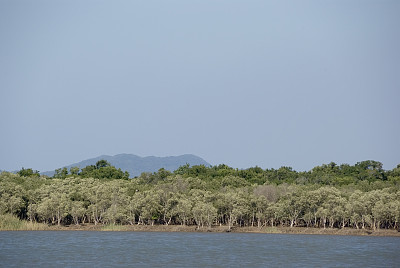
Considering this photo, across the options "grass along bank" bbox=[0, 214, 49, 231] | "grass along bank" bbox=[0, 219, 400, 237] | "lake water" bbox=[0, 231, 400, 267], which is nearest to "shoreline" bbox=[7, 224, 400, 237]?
"grass along bank" bbox=[0, 219, 400, 237]

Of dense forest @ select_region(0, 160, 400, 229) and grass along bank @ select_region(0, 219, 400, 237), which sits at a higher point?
dense forest @ select_region(0, 160, 400, 229)

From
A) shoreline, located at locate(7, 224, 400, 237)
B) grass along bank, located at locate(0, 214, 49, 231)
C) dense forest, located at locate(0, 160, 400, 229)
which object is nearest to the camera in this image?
dense forest, located at locate(0, 160, 400, 229)

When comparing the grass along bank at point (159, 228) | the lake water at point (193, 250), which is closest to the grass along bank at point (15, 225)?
the grass along bank at point (159, 228)

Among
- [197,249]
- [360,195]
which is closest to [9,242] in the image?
[197,249]

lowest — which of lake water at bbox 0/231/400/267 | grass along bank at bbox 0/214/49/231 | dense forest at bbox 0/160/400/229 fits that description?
lake water at bbox 0/231/400/267

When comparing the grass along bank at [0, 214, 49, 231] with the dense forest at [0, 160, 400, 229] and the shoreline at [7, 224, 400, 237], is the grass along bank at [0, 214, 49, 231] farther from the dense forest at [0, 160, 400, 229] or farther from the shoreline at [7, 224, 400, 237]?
the dense forest at [0, 160, 400, 229]

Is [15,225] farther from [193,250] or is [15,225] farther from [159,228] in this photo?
[193,250]

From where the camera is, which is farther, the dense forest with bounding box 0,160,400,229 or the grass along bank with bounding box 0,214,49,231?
the grass along bank with bounding box 0,214,49,231

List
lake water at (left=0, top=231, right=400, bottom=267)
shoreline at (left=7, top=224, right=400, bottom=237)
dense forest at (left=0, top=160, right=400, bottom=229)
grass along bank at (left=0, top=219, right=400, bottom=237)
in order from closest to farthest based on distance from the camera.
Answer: lake water at (left=0, top=231, right=400, bottom=267) < dense forest at (left=0, top=160, right=400, bottom=229) < grass along bank at (left=0, top=219, right=400, bottom=237) < shoreline at (left=7, top=224, right=400, bottom=237)

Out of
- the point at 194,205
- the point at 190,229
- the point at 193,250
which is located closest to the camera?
the point at 193,250

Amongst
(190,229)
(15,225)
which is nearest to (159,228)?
(190,229)

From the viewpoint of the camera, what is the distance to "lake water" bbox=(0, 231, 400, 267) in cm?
5184

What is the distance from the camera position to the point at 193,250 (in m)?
61.9

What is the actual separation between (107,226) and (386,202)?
43019mm
